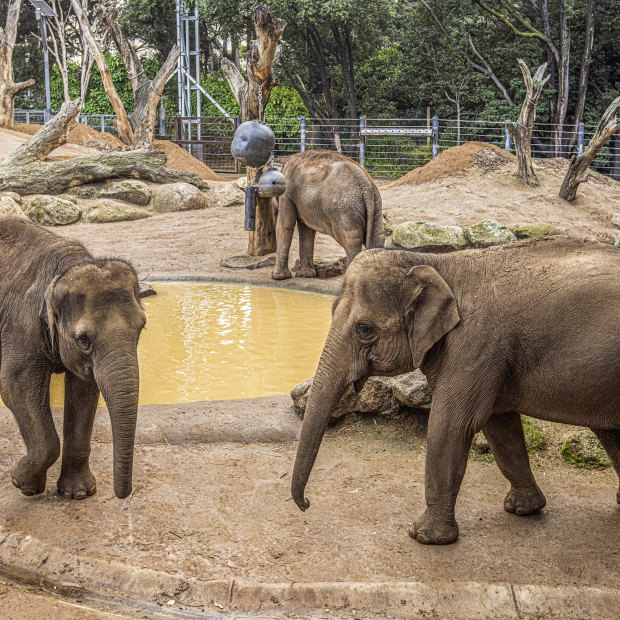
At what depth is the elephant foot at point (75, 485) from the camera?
4.68m

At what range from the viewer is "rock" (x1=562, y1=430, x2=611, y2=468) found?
5.14 meters

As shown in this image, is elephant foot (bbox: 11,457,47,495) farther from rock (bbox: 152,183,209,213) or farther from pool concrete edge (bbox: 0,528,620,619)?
rock (bbox: 152,183,209,213)

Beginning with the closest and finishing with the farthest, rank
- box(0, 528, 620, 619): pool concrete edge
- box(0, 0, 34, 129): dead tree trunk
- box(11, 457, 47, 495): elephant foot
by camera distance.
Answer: box(0, 528, 620, 619): pool concrete edge
box(11, 457, 47, 495): elephant foot
box(0, 0, 34, 129): dead tree trunk

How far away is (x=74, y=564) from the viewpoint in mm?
3961

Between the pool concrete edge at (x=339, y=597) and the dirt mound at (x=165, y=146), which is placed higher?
the pool concrete edge at (x=339, y=597)

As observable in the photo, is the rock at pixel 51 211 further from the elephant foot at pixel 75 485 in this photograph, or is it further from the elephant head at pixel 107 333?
the elephant head at pixel 107 333

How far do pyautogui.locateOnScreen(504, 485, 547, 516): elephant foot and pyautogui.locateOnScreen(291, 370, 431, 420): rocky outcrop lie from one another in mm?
1228

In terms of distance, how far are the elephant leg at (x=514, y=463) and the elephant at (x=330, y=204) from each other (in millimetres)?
6774

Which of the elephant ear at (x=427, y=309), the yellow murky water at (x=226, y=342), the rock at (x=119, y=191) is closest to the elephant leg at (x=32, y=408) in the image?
the elephant ear at (x=427, y=309)

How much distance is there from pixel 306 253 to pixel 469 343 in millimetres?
8536

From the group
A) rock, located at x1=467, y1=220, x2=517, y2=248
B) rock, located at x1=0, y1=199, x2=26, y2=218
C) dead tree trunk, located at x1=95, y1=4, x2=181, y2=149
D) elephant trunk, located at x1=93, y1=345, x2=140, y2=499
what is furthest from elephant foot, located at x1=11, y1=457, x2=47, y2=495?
dead tree trunk, located at x1=95, y1=4, x2=181, y2=149

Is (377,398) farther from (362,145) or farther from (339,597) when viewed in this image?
(362,145)

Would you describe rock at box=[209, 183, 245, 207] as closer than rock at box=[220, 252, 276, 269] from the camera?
No

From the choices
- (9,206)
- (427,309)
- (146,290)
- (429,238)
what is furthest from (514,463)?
(9,206)
